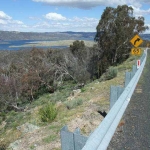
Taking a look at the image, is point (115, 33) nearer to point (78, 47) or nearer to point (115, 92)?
point (78, 47)

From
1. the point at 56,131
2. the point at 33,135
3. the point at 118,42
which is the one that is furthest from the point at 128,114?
the point at 118,42

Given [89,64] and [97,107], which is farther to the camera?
[89,64]

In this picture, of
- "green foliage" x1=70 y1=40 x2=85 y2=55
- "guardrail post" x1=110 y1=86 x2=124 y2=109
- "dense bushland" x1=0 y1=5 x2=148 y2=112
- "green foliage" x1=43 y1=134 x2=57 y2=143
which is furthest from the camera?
"green foliage" x1=70 y1=40 x2=85 y2=55

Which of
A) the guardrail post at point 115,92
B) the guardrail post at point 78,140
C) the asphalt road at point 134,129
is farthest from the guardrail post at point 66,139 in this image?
the guardrail post at point 115,92

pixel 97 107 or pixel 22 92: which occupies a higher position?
pixel 97 107

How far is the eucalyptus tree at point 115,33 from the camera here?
3841cm

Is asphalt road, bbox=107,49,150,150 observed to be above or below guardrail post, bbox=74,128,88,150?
below

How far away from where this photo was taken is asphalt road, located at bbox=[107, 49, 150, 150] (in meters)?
4.78

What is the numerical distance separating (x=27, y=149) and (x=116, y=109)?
2599 mm

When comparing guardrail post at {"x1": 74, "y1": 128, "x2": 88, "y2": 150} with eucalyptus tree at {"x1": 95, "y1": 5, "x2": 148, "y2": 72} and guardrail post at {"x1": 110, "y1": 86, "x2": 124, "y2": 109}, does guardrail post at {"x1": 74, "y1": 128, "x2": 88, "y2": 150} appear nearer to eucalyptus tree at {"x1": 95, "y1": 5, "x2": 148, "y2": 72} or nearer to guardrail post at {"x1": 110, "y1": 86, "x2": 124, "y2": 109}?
guardrail post at {"x1": 110, "y1": 86, "x2": 124, "y2": 109}

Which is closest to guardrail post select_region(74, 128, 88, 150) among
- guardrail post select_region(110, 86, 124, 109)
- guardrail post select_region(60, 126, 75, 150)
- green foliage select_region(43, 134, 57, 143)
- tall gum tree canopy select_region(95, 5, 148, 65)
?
guardrail post select_region(60, 126, 75, 150)

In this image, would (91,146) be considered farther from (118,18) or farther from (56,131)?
(118,18)

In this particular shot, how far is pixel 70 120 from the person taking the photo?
720 centimetres

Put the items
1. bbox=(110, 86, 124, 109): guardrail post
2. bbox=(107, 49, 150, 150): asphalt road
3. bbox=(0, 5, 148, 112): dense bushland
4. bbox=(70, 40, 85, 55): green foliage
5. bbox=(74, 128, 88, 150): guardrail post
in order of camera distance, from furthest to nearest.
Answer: bbox=(70, 40, 85, 55): green foliage, bbox=(0, 5, 148, 112): dense bushland, bbox=(110, 86, 124, 109): guardrail post, bbox=(107, 49, 150, 150): asphalt road, bbox=(74, 128, 88, 150): guardrail post
